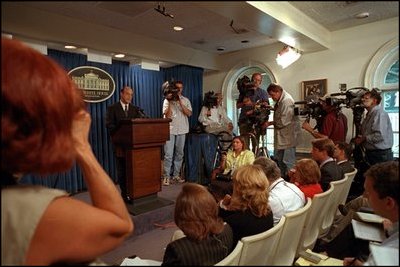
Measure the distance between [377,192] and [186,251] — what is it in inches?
33.0

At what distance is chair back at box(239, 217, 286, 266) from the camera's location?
0.95 meters

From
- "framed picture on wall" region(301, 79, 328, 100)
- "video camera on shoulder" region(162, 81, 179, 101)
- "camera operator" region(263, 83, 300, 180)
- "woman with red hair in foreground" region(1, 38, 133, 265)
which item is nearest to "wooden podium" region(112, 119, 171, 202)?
"video camera on shoulder" region(162, 81, 179, 101)

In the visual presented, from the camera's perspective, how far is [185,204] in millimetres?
1316

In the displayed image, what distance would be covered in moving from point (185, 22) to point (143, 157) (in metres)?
1.51

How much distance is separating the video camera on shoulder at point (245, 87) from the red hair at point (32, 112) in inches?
76.5

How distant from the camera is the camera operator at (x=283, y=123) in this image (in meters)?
2.33

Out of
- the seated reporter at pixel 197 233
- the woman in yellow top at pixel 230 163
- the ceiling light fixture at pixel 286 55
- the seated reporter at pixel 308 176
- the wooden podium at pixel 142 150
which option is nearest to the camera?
the seated reporter at pixel 197 233

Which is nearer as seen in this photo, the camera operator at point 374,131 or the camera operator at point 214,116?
the camera operator at point 374,131

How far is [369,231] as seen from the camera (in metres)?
1.43

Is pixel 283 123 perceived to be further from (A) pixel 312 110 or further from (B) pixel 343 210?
(B) pixel 343 210

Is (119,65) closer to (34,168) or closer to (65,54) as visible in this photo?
(65,54)

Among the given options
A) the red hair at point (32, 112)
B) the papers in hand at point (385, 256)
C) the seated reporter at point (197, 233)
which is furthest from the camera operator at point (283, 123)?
the red hair at point (32, 112)

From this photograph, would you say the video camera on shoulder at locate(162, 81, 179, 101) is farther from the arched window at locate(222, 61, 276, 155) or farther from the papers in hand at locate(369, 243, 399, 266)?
the papers in hand at locate(369, 243, 399, 266)

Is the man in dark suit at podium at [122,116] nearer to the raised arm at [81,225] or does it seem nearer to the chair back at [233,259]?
the chair back at [233,259]
